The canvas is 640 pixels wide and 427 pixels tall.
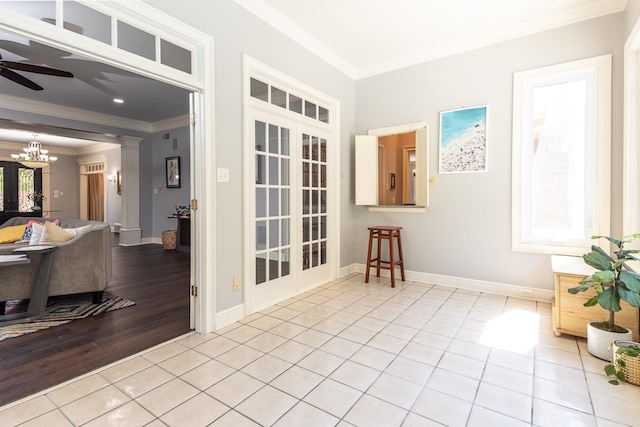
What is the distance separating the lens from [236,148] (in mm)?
2785

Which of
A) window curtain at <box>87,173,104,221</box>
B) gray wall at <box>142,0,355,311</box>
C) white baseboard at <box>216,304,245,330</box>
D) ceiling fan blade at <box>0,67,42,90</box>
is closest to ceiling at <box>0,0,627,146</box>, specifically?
gray wall at <box>142,0,355,311</box>

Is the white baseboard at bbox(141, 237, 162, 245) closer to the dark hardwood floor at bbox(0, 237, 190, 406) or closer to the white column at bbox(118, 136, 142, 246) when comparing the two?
the white column at bbox(118, 136, 142, 246)

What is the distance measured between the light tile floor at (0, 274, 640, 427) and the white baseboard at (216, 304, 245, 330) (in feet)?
0.27

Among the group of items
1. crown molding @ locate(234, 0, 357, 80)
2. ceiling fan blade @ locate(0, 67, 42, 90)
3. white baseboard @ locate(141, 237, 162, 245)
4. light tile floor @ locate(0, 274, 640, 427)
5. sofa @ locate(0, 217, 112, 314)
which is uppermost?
crown molding @ locate(234, 0, 357, 80)

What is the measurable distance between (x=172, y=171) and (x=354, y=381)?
6826mm

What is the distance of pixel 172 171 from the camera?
727 centimetres

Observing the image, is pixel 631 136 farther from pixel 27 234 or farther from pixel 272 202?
pixel 27 234

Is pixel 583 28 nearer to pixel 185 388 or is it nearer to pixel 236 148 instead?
pixel 236 148

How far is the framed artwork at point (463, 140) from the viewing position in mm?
3656

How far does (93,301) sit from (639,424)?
14.4 feet

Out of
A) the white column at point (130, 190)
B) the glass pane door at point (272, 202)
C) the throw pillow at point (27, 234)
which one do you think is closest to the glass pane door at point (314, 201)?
the glass pane door at point (272, 202)

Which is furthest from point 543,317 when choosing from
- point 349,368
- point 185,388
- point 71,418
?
point 71,418

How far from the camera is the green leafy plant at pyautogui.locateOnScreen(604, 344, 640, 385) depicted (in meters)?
1.88

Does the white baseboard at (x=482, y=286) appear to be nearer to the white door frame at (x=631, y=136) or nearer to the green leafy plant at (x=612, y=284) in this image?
the white door frame at (x=631, y=136)
